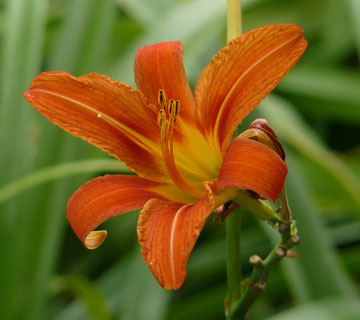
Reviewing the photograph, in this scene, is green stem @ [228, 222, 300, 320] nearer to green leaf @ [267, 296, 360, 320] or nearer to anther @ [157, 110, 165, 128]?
anther @ [157, 110, 165, 128]

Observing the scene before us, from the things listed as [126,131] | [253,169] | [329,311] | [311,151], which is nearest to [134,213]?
[311,151]

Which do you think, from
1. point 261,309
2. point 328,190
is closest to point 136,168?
point 328,190

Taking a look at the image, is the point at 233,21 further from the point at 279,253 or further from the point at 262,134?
the point at 279,253

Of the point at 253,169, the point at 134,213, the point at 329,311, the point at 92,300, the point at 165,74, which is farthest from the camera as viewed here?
the point at 134,213

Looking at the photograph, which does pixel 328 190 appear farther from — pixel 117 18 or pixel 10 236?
pixel 117 18

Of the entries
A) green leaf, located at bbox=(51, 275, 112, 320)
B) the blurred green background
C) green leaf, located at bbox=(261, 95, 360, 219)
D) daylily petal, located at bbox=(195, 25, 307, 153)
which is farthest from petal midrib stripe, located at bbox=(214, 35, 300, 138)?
green leaf, located at bbox=(51, 275, 112, 320)

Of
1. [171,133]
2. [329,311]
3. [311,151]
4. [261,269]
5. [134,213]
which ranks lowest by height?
[134,213]

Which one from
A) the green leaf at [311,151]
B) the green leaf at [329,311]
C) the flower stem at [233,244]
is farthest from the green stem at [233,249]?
the green leaf at [311,151]
